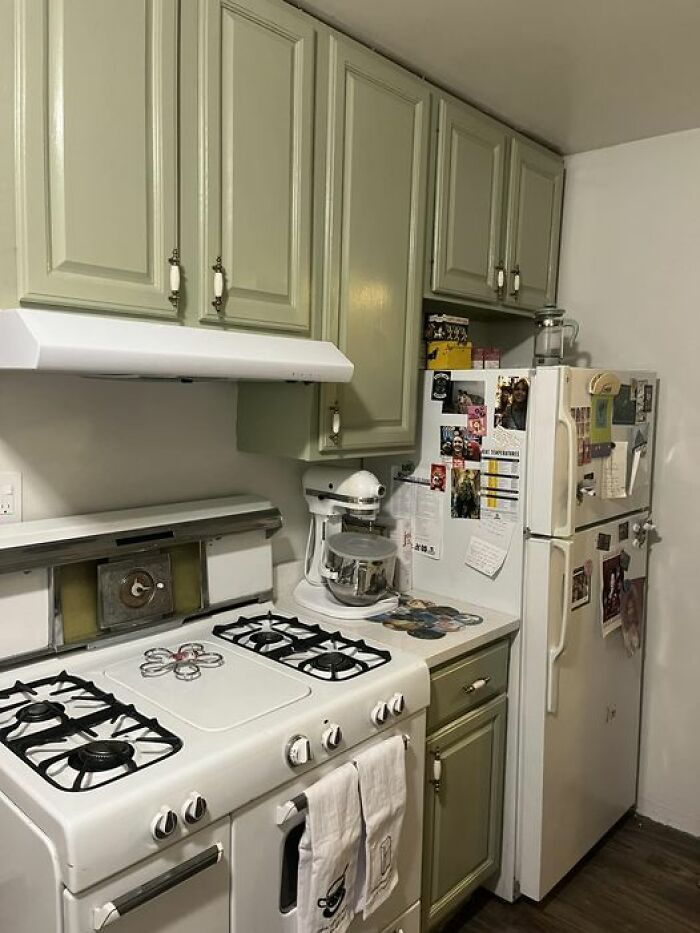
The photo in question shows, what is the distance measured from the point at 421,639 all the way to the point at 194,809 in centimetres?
86

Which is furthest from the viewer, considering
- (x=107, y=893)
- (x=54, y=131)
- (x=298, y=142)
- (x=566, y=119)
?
(x=566, y=119)

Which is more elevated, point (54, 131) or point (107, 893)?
point (54, 131)

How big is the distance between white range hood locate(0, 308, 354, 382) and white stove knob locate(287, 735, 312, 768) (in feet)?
2.44

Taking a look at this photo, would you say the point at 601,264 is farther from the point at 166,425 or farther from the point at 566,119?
the point at 166,425

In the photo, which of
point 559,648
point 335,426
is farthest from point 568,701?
point 335,426

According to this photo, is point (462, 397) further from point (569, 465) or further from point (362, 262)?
point (362, 262)

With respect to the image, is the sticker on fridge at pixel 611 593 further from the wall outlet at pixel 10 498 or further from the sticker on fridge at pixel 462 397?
the wall outlet at pixel 10 498

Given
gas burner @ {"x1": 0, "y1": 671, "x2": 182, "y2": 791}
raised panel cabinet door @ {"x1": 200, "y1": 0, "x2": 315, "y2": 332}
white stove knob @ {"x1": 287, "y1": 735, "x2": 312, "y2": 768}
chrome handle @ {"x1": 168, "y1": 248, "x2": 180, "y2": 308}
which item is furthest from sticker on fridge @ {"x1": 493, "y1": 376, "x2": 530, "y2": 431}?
gas burner @ {"x1": 0, "y1": 671, "x2": 182, "y2": 791}

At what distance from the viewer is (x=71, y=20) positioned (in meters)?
1.34

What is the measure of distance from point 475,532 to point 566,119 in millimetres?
1401

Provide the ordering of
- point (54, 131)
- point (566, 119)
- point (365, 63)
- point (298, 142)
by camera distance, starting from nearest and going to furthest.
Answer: point (54, 131), point (298, 142), point (365, 63), point (566, 119)

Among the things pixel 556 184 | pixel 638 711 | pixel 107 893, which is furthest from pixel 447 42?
pixel 638 711

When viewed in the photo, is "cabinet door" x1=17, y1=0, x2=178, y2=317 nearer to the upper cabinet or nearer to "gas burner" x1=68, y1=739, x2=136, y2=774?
"gas burner" x1=68, y1=739, x2=136, y2=774

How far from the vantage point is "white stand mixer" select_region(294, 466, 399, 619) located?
2.07 m
